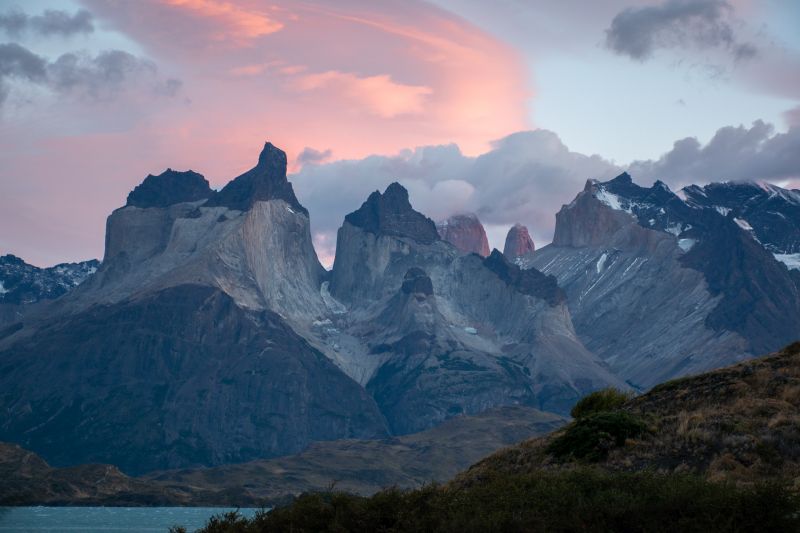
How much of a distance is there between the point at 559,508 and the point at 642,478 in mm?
4061

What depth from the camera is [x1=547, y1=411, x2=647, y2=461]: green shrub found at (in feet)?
176

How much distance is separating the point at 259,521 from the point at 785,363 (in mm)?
30671

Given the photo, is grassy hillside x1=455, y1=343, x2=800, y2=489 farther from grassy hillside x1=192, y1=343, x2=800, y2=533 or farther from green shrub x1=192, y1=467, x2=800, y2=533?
green shrub x1=192, y1=467, x2=800, y2=533

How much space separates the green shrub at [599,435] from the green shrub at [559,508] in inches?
180

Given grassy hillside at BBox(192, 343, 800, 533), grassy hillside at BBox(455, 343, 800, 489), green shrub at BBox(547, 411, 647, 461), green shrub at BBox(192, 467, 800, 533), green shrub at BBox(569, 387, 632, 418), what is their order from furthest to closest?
green shrub at BBox(569, 387, 632, 418)
green shrub at BBox(547, 411, 647, 461)
grassy hillside at BBox(455, 343, 800, 489)
grassy hillside at BBox(192, 343, 800, 533)
green shrub at BBox(192, 467, 800, 533)

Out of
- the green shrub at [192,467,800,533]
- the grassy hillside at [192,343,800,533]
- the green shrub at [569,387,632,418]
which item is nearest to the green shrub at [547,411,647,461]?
the grassy hillside at [192,343,800,533]

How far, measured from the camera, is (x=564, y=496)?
42.2 metres

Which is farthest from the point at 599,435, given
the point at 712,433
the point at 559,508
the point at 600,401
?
the point at 559,508

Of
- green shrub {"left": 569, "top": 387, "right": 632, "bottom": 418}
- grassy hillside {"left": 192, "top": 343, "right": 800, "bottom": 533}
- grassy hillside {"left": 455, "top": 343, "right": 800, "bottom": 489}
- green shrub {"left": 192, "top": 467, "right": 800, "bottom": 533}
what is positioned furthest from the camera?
green shrub {"left": 569, "top": 387, "right": 632, "bottom": 418}

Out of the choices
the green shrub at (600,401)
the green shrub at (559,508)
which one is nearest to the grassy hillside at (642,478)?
the green shrub at (559,508)

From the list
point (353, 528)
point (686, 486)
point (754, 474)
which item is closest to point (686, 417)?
point (754, 474)

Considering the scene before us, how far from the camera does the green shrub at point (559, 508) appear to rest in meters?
38.0

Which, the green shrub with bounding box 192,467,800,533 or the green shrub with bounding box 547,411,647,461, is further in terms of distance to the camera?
the green shrub with bounding box 547,411,647,461

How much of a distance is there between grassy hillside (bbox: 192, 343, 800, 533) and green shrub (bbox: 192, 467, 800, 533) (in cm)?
5
